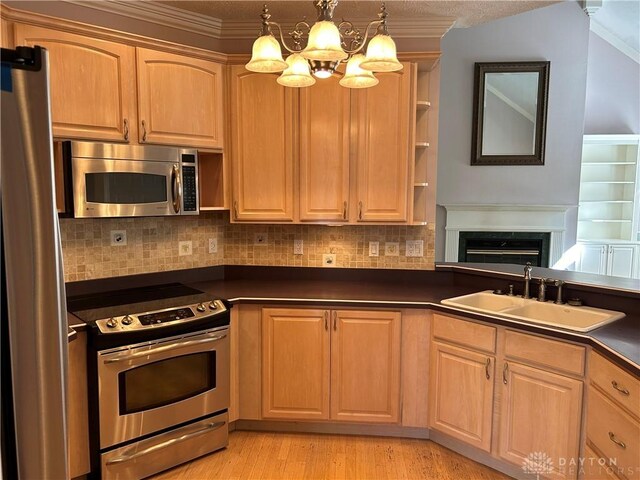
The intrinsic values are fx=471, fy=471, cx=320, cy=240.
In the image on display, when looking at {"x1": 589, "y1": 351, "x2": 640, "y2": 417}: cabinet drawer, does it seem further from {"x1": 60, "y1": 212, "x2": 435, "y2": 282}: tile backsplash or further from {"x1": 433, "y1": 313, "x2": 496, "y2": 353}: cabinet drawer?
{"x1": 60, "y1": 212, "x2": 435, "y2": 282}: tile backsplash

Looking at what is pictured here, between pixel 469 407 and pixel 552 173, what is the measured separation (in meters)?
4.59

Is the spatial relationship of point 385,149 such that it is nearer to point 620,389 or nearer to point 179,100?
point 179,100

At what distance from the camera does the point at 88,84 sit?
2.48 m

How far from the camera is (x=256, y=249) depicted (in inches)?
135

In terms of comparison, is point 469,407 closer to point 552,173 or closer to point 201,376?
point 201,376

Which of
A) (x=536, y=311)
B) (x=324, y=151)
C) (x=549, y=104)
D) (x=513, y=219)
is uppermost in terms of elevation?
(x=549, y=104)

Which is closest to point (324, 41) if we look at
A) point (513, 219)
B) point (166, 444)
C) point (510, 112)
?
point (166, 444)

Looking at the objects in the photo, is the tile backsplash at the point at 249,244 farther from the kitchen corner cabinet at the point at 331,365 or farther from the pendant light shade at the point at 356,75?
the pendant light shade at the point at 356,75

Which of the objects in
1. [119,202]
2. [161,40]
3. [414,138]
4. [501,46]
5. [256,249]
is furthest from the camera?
[501,46]

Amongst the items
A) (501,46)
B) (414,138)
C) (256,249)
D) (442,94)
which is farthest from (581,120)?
(256,249)

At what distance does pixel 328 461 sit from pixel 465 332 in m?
1.07

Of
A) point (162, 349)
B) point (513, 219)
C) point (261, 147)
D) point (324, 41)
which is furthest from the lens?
point (513, 219)

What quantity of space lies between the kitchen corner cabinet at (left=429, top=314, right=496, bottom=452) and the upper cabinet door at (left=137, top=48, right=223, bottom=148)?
1.80 metres

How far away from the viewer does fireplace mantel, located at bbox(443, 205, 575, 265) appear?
20.4 feet
